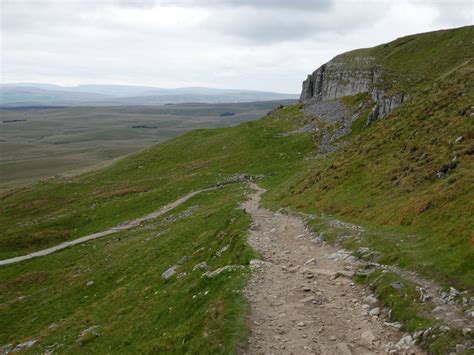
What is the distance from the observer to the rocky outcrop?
81.4 meters

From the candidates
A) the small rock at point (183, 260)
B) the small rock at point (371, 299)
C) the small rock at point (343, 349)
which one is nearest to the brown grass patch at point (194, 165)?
the small rock at point (183, 260)

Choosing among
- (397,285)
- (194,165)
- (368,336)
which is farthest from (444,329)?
(194,165)

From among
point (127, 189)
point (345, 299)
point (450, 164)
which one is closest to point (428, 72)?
point (450, 164)

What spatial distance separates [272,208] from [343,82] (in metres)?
59.1

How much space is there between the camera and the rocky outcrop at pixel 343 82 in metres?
81.4

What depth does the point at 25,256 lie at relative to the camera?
183 ft

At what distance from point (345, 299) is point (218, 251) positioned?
12.7 meters

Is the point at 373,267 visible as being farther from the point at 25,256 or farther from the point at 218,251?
the point at 25,256

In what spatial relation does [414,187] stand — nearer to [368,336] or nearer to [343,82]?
[368,336]

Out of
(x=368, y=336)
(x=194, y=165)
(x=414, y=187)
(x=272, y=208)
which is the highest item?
(x=414, y=187)

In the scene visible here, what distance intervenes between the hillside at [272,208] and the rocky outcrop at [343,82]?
28.6 inches

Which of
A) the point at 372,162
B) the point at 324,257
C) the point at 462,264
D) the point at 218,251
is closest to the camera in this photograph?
the point at 462,264

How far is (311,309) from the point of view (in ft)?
60.2

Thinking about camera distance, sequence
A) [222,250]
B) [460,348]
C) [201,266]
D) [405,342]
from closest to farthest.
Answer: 1. [460,348]
2. [405,342]
3. [201,266]
4. [222,250]
